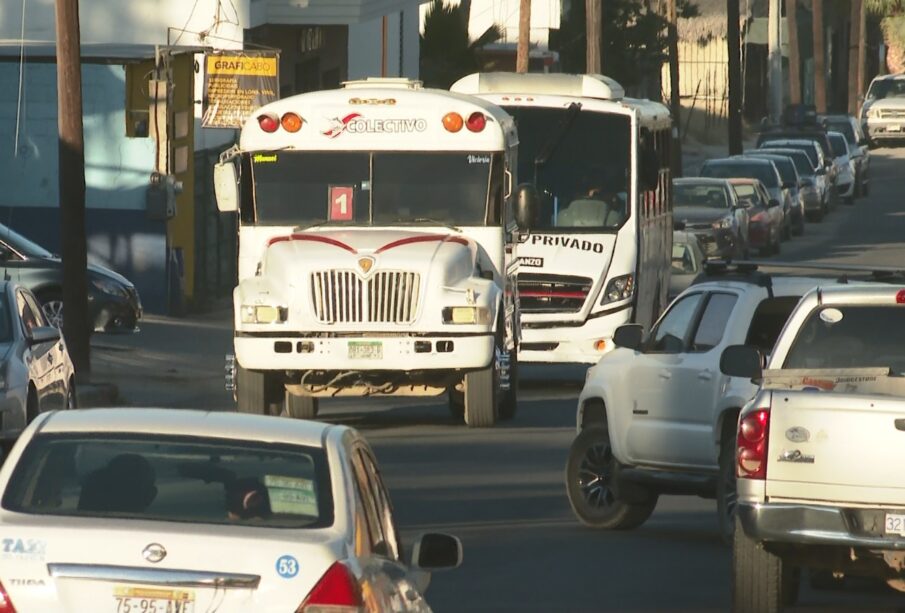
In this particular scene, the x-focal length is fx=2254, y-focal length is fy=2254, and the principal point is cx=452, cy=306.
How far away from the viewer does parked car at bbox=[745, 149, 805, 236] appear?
48844mm

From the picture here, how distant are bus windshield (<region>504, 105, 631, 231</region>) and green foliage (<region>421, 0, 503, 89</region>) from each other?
24.6 metres

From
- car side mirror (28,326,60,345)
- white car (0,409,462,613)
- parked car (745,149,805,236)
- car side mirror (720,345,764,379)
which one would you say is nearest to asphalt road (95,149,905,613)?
car side mirror (720,345,764,379)

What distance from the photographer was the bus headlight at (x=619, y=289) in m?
23.6

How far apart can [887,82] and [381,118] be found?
61628 mm

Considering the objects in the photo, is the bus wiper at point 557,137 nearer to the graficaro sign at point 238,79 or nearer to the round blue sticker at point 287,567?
the graficaro sign at point 238,79

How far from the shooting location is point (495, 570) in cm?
1276

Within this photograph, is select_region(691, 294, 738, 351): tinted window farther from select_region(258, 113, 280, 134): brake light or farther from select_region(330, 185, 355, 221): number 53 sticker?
select_region(258, 113, 280, 134): brake light

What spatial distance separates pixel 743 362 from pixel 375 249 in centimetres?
847

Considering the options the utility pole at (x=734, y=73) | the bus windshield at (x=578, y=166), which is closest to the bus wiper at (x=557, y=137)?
the bus windshield at (x=578, y=166)

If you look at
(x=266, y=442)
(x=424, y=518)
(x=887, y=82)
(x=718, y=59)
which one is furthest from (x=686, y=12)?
(x=266, y=442)

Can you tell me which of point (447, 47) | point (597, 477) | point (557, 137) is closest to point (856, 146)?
point (447, 47)

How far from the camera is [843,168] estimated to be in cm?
6028

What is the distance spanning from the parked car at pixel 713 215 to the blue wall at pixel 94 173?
977 centimetres

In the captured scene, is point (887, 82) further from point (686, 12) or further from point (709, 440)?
point (709, 440)
